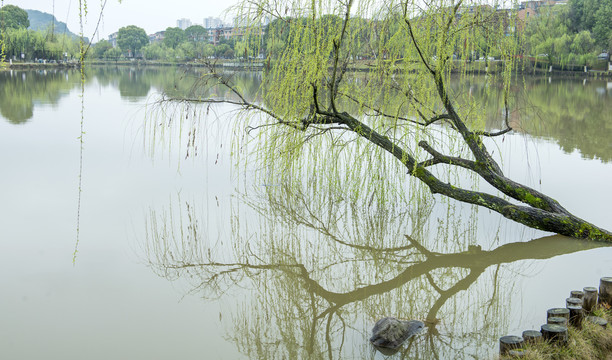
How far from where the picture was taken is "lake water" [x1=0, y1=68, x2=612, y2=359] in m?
4.12

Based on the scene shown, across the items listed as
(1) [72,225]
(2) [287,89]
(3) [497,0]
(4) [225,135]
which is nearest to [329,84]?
(2) [287,89]

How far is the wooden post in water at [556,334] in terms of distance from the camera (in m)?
3.57

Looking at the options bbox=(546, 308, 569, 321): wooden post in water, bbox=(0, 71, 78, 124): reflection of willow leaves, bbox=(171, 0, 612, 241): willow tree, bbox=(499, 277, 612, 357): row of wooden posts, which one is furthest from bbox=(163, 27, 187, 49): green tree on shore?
bbox=(546, 308, 569, 321): wooden post in water

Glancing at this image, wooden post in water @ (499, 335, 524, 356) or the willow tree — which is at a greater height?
the willow tree

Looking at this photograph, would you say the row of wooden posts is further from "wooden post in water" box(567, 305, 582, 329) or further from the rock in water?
the rock in water

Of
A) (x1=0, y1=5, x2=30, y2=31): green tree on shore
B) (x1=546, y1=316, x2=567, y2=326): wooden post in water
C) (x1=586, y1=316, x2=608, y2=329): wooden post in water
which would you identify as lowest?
(x1=586, y1=316, x2=608, y2=329): wooden post in water

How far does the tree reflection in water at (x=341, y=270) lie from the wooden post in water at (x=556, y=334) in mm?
444

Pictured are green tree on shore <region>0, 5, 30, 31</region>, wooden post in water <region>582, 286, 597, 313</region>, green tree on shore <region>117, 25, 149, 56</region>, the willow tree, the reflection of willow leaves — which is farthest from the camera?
green tree on shore <region>117, 25, 149, 56</region>

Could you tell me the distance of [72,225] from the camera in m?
6.50

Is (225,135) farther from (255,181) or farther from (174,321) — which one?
(174,321)

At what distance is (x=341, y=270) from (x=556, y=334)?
2.15 meters

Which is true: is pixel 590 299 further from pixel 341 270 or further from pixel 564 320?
pixel 341 270

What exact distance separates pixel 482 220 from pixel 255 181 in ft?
10.2

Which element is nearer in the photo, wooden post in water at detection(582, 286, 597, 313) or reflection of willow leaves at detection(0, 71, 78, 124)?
wooden post in water at detection(582, 286, 597, 313)
